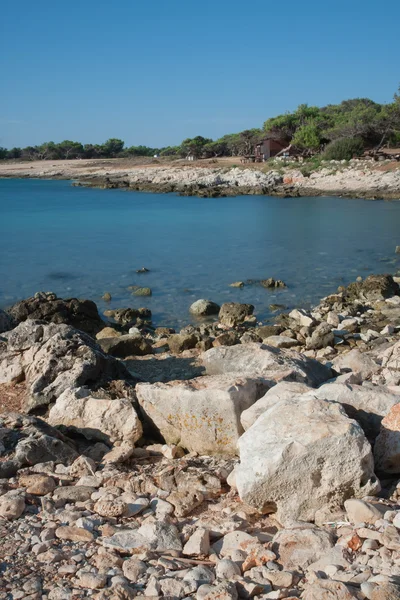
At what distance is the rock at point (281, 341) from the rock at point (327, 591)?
8986 mm

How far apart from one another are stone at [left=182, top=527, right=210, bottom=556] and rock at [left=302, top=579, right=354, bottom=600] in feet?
2.95

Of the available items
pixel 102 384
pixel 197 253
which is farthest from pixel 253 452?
pixel 197 253

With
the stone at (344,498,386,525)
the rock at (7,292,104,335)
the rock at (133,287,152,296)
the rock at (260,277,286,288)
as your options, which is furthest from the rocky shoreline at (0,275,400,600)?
the rock at (260,277,286,288)

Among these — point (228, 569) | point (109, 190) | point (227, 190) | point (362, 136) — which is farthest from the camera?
point (109, 190)

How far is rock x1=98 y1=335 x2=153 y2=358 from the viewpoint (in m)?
11.4

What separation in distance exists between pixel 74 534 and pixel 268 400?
1949 millimetres

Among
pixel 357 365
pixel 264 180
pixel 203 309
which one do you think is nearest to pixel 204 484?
pixel 357 365

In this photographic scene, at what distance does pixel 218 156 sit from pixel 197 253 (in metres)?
71.9

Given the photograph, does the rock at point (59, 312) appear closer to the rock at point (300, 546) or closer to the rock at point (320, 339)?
the rock at point (320, 339)

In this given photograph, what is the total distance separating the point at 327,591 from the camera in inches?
133

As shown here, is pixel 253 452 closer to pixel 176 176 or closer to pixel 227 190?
pixel 227 190

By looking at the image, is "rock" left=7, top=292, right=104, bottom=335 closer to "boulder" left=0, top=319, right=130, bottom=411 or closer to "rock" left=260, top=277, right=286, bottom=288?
"boulder" left=0, top=319, right=130, bottom=411

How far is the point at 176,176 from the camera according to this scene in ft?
234

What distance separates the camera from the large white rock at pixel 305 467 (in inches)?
171
